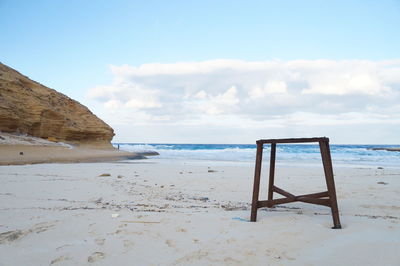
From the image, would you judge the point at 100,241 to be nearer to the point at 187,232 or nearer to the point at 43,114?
the point at 187,232

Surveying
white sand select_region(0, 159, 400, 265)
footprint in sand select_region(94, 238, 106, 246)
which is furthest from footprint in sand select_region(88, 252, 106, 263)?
footprint in sand select_region(94, 238, 106, 246)

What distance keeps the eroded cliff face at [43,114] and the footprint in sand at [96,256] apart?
2372cm

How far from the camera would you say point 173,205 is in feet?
15.8

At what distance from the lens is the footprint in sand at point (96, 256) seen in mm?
2523

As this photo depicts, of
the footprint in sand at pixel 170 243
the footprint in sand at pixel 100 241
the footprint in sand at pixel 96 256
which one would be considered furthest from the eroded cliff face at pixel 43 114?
the footprint in sand at pixel 170 243

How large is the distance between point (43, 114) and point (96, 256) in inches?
1083

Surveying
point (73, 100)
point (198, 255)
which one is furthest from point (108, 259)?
point (73, 100)

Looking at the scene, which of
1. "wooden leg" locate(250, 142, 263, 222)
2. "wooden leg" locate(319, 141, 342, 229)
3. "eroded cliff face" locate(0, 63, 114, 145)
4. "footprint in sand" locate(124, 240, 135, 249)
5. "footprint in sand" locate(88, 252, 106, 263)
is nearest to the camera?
"footprint in sand" locate(88, 252, 106, 263)

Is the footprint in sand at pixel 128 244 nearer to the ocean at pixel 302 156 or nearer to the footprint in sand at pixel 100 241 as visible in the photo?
the footprint in sand at pixel 100 241

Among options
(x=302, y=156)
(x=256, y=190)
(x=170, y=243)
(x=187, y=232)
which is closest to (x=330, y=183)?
(x=256, y=190)

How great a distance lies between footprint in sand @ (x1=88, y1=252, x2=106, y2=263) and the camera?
2.52 m

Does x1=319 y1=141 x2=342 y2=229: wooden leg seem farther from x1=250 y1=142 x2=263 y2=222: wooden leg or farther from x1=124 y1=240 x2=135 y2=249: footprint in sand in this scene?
x1=124 y1=240 x2=135 y2=249: footprint in sand

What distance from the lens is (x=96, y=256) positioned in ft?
8.52

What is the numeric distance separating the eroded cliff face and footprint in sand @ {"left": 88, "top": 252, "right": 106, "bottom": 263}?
77.8ft
